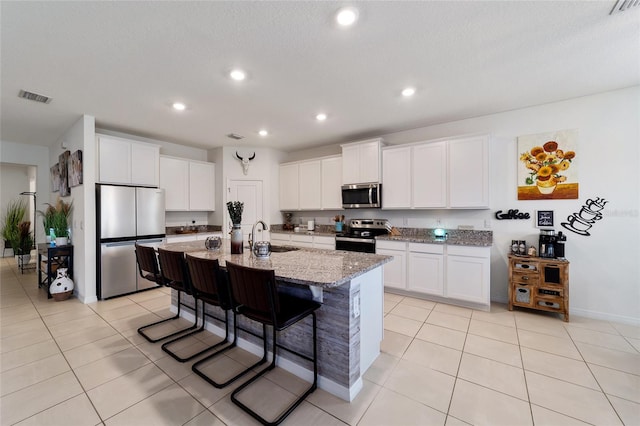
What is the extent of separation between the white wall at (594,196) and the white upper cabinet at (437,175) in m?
0.26

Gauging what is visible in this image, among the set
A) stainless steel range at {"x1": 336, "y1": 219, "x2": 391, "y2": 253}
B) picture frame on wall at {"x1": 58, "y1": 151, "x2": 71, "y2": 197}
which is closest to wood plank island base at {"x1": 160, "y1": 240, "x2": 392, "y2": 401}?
stainless steel range at {"x1": 336, "y1": 219, "x2": 391, "y2": 253}

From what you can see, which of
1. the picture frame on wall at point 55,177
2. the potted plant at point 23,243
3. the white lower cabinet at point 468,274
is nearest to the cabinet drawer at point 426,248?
the white lower cabinet at point 468,274

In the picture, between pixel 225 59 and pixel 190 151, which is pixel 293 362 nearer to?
pixel 225 59

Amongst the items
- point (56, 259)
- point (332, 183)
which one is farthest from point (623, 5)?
point (56, 259)

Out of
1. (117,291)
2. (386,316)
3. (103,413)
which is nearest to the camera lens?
(103,413)

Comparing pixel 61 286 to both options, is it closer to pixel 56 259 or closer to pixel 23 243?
pixel 56 259

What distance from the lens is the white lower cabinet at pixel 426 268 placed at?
3711mm

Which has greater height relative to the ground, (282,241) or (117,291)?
(282,241)

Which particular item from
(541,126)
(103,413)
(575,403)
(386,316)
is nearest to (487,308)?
(386,316)

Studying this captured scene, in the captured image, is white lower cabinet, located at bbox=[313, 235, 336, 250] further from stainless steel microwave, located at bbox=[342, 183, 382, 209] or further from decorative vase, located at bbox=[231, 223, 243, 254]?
decorative vase, located at bbox=[231, 223, 243, 254]

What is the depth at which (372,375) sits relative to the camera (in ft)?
6.92

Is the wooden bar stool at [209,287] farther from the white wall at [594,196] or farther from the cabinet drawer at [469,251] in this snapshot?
the white wall at [594,196]

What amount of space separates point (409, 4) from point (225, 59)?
1.58m

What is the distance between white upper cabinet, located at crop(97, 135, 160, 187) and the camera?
13.1 feet
